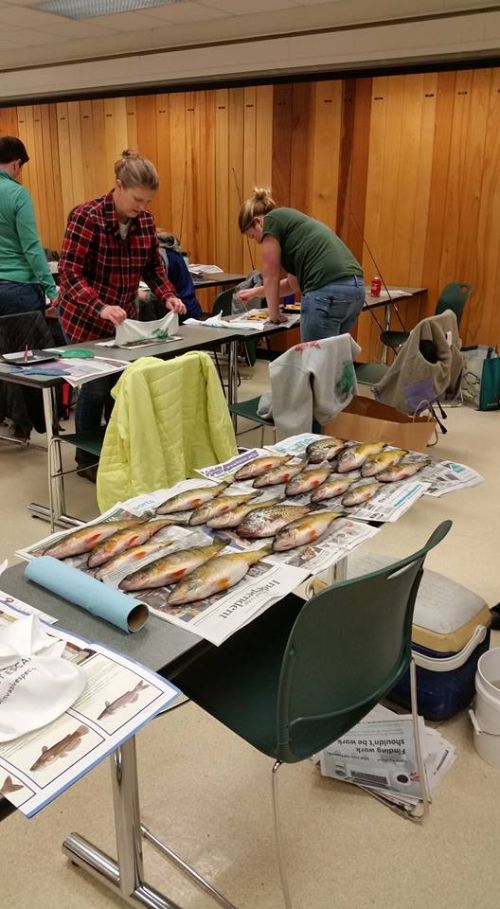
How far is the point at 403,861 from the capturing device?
5.14 feet

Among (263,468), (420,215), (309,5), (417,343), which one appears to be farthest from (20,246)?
(420,215)

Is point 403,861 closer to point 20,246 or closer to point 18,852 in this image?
point 18,852

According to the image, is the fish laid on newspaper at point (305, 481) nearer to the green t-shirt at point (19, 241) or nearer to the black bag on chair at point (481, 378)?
the green t-shirt at point (19, 241)

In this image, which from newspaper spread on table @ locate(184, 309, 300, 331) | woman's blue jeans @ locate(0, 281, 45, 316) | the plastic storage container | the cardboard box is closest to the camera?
the plastic storage container

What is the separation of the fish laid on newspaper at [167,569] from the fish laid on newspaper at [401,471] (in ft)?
1.91

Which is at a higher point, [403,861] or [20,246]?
[20,246]

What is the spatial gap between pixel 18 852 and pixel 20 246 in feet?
10.2

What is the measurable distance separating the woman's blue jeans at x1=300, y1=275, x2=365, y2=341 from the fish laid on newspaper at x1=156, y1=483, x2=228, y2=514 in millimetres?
1940

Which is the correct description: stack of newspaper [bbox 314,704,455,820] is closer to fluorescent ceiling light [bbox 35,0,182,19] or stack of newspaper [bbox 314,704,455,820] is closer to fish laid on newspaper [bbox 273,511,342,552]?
fish laid on newspaper [bbox 273,511,342,552]

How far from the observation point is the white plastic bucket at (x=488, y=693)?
1818mm

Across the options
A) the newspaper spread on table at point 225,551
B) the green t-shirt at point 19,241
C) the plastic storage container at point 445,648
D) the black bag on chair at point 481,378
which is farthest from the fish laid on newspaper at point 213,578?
the black bag on chair at point 481,378

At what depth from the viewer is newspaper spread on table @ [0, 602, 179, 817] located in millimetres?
820

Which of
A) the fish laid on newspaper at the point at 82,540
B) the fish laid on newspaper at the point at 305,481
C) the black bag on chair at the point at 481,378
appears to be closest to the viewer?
the fish laid on newspaper at the point at 82,540

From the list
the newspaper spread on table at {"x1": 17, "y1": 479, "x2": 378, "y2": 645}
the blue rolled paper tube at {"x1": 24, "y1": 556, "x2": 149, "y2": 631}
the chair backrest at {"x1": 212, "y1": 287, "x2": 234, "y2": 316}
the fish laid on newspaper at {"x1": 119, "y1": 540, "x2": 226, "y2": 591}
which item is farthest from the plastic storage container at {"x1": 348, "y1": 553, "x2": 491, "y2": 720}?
the chair backrest at {"x1": 212, "y1": 287, "x2": 234, "y2": 316}
